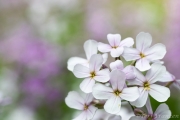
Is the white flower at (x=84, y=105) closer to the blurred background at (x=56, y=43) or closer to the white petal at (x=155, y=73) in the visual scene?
the white petal at (x=155, y=73)

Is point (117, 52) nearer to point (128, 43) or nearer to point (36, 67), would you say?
point (128, 43)

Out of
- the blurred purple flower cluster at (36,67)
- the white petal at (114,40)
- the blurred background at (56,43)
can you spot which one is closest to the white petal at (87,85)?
the white petal at (114,40)

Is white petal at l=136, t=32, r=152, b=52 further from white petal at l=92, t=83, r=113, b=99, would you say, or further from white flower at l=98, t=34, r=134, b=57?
white petal at l=92, t=83, r=113, b=99

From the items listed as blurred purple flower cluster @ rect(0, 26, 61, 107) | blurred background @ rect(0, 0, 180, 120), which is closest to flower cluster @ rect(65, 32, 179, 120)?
blurred background @ rect(0, 0, 180, 120)

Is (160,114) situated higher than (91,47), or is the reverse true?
(91,47)

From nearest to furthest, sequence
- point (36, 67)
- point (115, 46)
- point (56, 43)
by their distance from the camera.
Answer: point (115, 46), point (36, 67), point (56, 43)

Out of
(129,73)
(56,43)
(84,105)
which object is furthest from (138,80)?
(56,43)

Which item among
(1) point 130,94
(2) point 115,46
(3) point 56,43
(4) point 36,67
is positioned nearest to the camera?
(1) point 130,94
